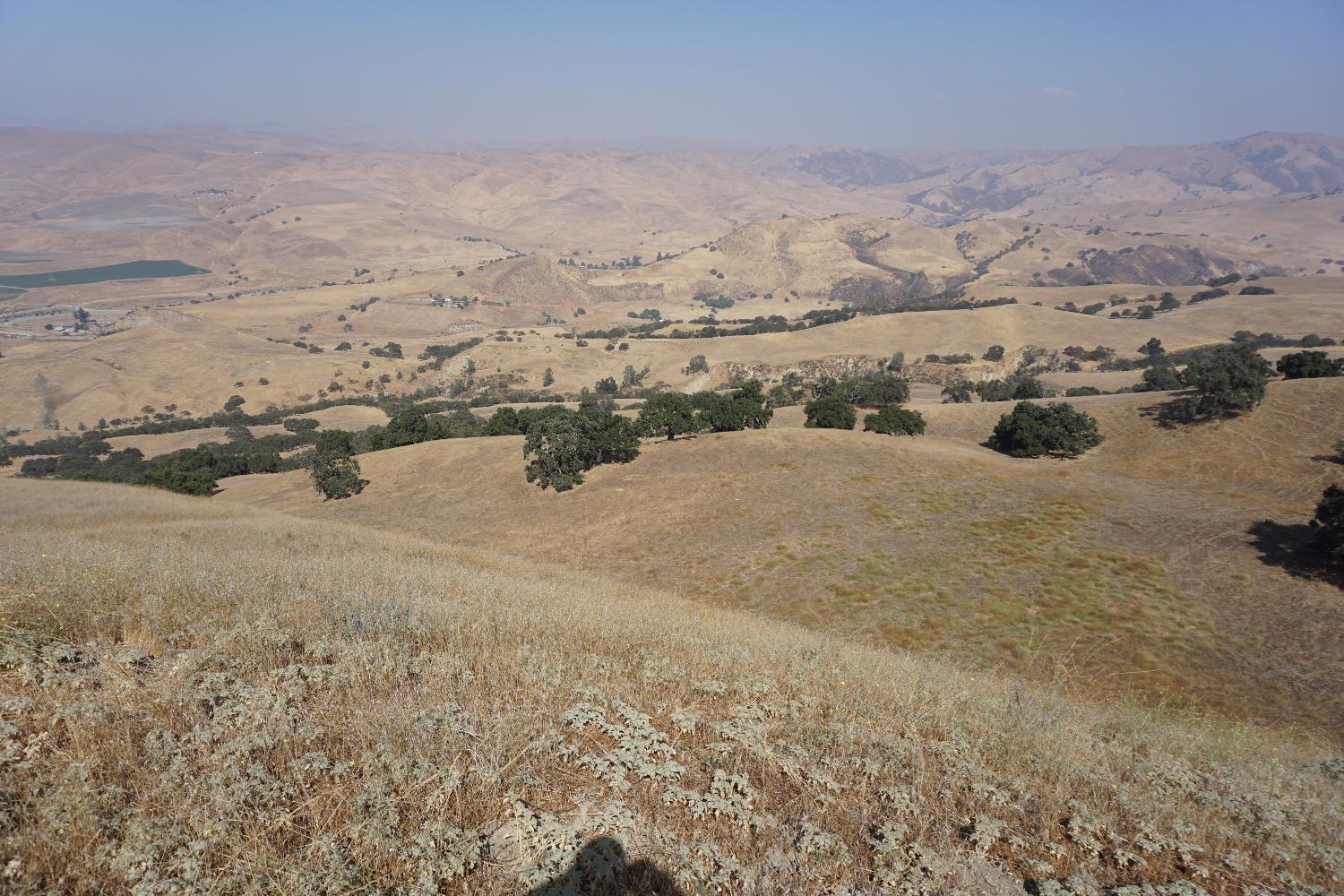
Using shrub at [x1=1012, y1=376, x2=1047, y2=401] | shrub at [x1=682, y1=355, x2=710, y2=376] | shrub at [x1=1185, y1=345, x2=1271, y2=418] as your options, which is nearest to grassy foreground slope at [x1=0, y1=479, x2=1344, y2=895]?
shrub at [x1=1185, y1=345, x2=1271, y2=418]

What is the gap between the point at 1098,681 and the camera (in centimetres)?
1451

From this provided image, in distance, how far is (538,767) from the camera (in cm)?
484

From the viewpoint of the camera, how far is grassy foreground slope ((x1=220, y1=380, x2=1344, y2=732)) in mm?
15961

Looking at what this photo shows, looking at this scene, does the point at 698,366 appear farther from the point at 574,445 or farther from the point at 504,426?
the point at 574,445

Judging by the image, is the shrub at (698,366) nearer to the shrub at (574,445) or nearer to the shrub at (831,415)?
the shrub at (831,415)

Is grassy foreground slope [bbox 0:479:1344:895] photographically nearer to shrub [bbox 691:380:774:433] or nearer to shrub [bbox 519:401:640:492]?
shrub [bbox 519:401:640:492]

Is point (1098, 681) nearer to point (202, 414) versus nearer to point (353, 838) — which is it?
point (353, 838)

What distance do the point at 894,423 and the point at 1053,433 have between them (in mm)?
10069

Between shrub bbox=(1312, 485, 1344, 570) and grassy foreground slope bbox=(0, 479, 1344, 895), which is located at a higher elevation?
grassy foreground slope bbox=(0, 479, 1344, 895)

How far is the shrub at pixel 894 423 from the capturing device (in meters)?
42.6

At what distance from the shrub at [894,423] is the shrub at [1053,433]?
21.0 feet

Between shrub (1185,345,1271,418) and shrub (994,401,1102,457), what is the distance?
6.03 meters

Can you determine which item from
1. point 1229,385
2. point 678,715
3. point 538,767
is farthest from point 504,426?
point 1229,385

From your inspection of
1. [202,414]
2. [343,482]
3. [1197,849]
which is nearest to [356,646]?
[1197,849]
